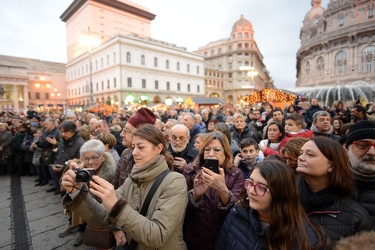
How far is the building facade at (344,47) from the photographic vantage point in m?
35.4

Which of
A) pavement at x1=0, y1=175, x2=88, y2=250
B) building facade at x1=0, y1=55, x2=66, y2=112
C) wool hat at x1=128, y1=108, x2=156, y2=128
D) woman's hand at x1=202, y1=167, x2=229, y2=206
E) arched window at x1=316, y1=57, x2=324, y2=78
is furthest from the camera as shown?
arched window at x1=316, y1=57, x2=324, y2=78

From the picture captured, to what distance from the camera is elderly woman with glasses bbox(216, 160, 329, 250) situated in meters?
→ 1.46

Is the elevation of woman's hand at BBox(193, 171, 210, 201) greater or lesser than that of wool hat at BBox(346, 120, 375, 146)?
lesser

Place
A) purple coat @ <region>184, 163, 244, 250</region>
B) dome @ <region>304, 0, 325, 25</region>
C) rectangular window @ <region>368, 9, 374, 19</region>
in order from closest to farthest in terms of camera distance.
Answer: purple coat @ <region>184, 163, 244, 250</region> < rectangular window @ <region>368, 9, 374, 19</region> < dome @ <region>304, 0, 325, 25</region>

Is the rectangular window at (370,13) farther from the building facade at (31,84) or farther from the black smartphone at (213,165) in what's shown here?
the building facade at (31,84)

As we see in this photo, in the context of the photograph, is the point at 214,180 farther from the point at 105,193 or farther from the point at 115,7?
the point at 115,7

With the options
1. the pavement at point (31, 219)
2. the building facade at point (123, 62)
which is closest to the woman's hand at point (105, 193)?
the pavement at point (31, 219)

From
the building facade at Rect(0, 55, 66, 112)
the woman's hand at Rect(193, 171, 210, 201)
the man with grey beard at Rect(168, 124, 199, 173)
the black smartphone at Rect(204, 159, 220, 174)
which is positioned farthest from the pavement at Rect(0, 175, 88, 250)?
the building facade at Rect(0, 55, 66, 112)

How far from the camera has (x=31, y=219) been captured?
4.69 meters

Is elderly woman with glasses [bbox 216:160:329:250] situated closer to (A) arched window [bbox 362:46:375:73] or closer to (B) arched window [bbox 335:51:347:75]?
(A) arched window [bbox 362:46:375:73]

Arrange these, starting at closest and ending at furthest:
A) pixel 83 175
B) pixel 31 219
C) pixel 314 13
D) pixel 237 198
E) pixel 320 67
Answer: pixel 83 175
pixel 237 198
pixel 31 219
pixel 320 67
pixel 314 13

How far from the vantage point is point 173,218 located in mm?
1772

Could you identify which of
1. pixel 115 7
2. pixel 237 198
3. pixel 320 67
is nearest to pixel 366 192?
pixel 237 198

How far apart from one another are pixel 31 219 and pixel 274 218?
218 inches
